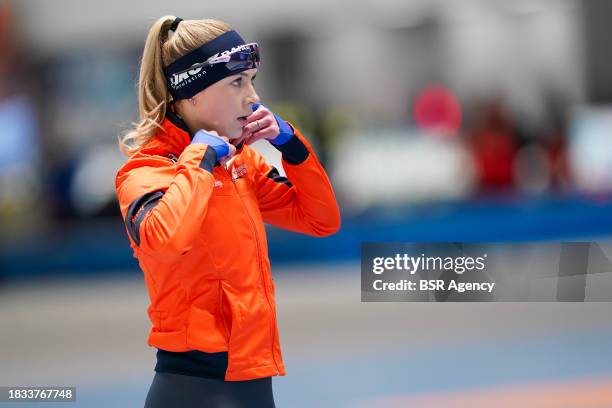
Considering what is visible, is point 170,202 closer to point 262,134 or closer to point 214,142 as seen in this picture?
point 214,142

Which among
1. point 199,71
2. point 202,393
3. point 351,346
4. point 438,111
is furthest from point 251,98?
point 438,111

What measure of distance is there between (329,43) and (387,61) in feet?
2.72

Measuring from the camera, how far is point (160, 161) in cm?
269

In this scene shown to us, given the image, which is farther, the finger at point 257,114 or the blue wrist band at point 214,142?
the finger at point 257,114

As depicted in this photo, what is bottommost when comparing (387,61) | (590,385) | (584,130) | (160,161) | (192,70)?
(590,385)

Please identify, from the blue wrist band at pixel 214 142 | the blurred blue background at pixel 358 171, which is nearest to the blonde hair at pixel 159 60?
the blue wrist band at pixel 214 142

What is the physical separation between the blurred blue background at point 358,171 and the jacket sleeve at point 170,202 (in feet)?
11.4

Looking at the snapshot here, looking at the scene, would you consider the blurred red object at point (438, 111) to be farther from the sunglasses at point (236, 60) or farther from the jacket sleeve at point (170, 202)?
the jacket sleeve at point (170, 202)

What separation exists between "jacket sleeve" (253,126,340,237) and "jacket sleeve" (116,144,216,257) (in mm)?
410

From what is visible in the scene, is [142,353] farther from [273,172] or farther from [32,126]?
[32,126]

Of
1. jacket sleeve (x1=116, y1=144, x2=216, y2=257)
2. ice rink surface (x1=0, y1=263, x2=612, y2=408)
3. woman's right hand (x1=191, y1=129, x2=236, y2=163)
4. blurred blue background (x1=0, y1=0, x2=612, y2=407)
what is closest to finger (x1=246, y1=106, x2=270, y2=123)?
woman's right hand (x1=191, y1=129, x2=236, y2=163)

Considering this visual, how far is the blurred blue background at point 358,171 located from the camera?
6896 millimetres

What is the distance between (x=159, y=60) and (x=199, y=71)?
0.50 feet

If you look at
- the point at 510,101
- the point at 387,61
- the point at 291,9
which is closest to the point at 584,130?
the point at 510,101
